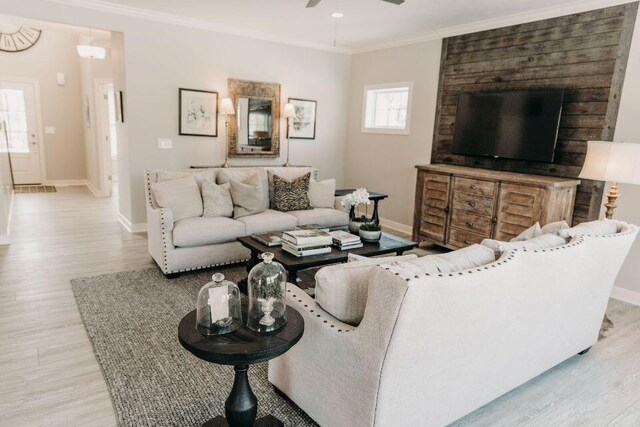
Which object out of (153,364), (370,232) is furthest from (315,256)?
(153,364)

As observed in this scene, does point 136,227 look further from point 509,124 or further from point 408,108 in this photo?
point 509,124

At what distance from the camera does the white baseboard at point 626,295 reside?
3.78 m

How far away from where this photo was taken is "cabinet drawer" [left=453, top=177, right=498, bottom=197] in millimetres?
4317

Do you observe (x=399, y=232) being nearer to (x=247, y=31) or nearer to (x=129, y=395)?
(x=247, y=31)

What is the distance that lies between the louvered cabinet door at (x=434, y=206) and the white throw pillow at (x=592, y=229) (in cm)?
214

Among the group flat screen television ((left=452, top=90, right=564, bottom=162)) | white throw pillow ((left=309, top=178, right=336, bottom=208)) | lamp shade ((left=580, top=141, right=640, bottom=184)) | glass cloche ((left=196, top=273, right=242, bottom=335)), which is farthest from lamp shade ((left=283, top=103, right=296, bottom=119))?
glass cloche ((left=196, top=273, right=242, bottom=335))

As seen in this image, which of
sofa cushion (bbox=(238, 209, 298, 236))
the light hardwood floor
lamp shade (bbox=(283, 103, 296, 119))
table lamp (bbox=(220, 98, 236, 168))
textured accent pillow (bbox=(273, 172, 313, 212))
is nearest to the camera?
the light hardwood floor

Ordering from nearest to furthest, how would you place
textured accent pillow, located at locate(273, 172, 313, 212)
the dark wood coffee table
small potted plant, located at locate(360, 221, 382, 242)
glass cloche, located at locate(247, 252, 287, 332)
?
glass cloche, located at locate(247, 252, 287, 332), the dark wood coffee table, small potted plant, located at locate(360, 221, 382, 242), textured accent pillow, located at locate(273, 172, 313, 212)

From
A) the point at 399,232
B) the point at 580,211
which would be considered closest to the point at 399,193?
the point at 399,232

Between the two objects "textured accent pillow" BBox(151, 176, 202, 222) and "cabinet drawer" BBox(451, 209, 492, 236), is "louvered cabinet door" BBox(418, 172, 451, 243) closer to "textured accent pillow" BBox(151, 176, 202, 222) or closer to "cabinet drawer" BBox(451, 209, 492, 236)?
"cabinet drawer" BBox(451, 209, 492, 236)

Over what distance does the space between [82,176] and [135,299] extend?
21.7ft

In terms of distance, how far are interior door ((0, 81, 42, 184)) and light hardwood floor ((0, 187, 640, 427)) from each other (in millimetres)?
4896

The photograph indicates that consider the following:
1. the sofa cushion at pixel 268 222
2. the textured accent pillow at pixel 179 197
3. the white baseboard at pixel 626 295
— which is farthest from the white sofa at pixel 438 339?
the textured accent pillow at pixel 179 197

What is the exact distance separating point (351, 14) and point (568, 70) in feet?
7.49
